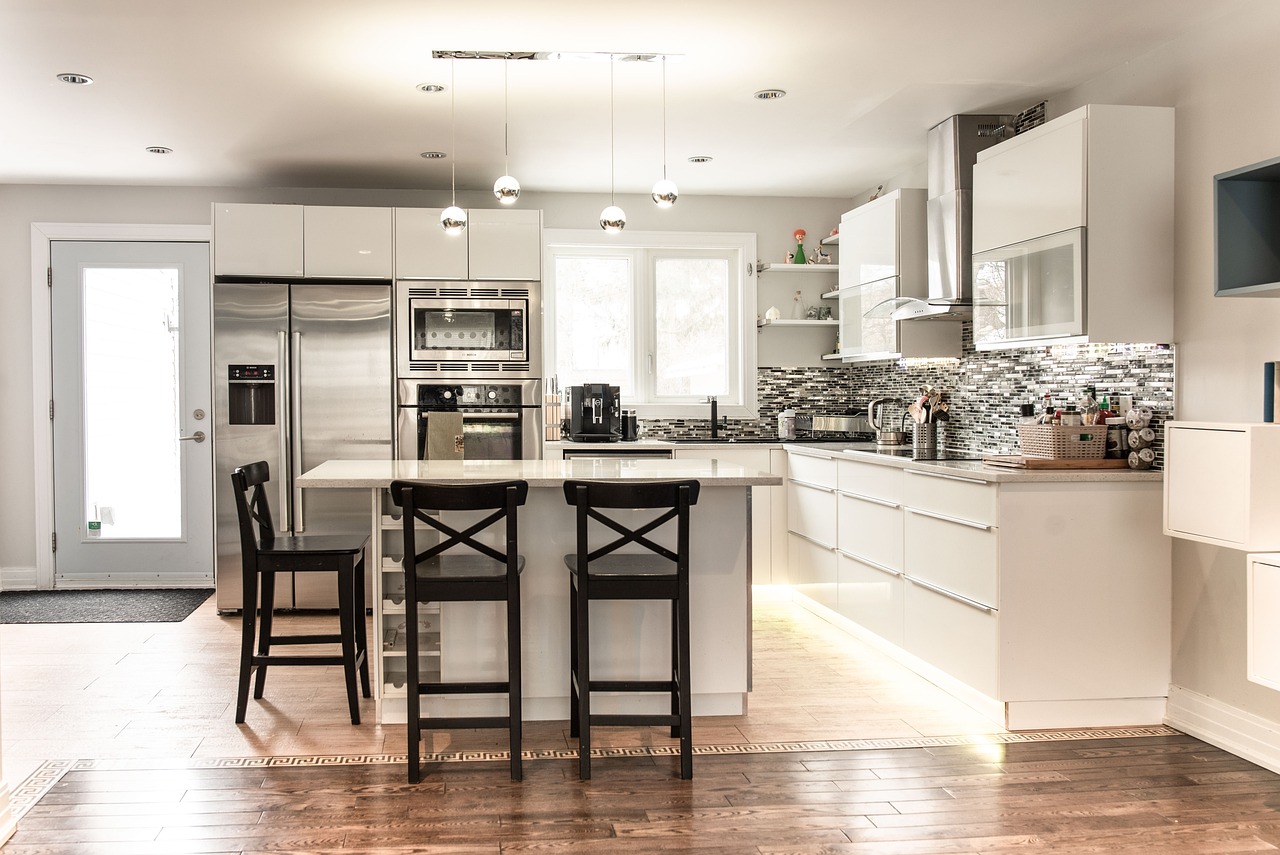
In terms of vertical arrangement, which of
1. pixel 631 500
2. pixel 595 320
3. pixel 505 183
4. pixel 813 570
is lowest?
pixel 813 570

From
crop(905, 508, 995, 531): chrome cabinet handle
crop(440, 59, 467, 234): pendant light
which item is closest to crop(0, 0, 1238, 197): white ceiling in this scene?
crop(440, 59, 467, 234): pendant light

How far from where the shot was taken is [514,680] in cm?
318

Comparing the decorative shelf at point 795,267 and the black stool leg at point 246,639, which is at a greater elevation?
the decorative shelf at point 795,267

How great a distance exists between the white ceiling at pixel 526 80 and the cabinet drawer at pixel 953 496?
1.68 meters

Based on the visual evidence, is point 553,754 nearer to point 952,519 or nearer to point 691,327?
point 952,519

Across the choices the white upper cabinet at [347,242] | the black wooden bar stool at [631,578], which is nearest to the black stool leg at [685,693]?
the black wooden bar stool at [631,578]

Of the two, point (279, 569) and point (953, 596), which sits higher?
point (279, 569)

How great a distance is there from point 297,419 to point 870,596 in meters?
3.29

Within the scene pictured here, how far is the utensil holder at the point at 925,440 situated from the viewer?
480 centimetres

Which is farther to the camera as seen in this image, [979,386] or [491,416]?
[491,416]

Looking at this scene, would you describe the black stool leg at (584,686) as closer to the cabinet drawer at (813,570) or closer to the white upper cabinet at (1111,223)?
the white upper cabinet at (1111,223)

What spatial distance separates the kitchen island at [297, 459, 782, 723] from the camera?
3635mm

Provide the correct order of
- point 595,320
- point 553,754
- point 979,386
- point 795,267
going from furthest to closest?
point 595,320
point 795,267
point 979,386
point 553,754

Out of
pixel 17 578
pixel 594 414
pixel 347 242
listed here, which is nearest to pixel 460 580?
pixel 594 414
